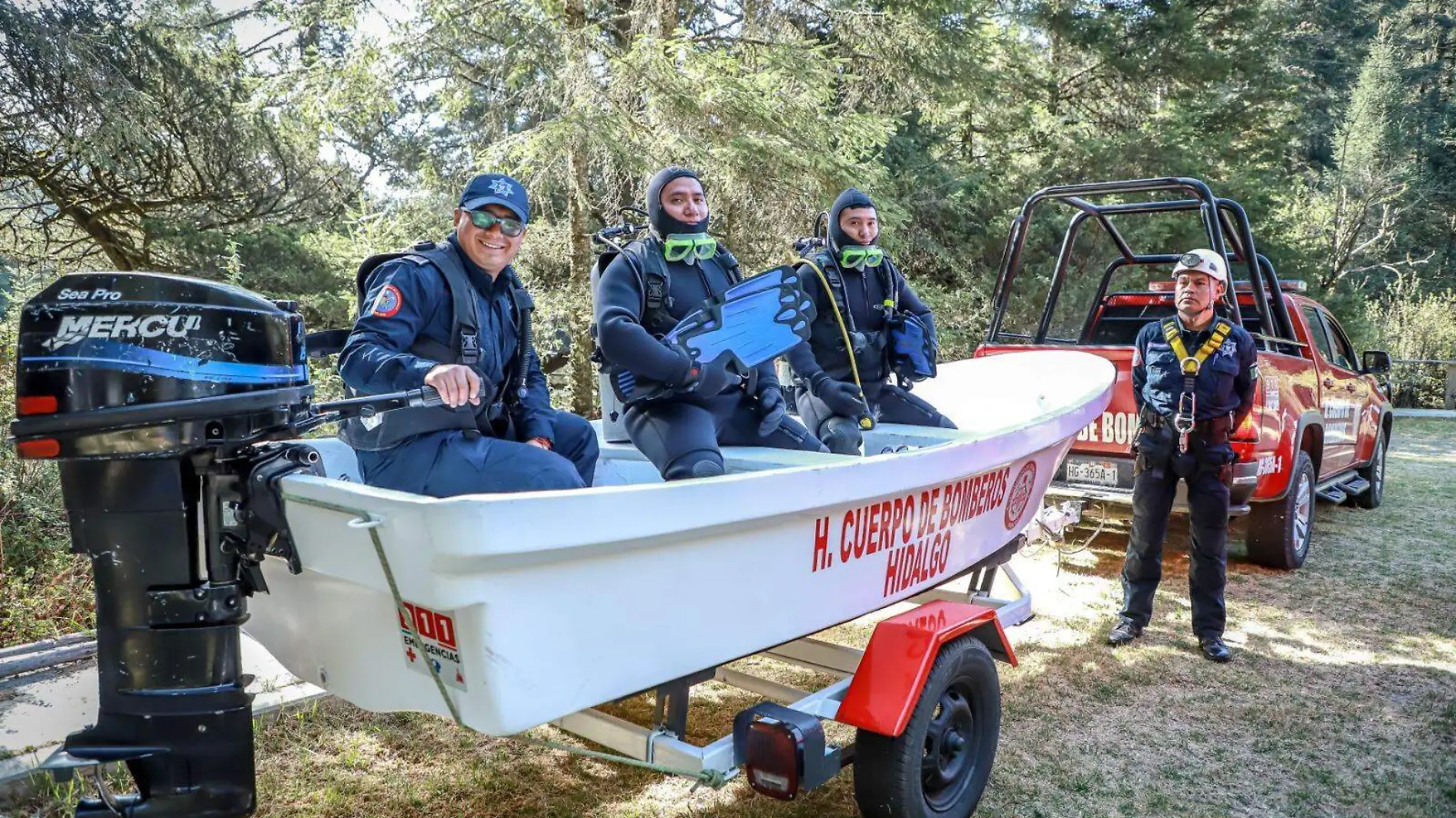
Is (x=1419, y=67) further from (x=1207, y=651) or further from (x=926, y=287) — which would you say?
(x=1207, y=651)

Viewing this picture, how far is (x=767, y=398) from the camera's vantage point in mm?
3738

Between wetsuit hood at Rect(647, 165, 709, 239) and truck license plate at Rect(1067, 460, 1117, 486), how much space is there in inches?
136

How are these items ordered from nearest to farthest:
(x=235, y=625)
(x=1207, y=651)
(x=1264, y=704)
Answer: (x=235, y=625), (x=1264, y=704), (x=1207, y=651)

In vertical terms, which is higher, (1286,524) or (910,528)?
(910,528)

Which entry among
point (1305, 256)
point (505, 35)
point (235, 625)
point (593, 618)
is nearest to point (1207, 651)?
point (593, 618)

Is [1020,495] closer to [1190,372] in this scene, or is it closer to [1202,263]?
[1190,372]

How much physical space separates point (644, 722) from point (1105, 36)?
51.9 feet

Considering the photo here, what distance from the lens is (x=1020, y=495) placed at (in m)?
4.13

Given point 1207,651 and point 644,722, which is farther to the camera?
→ point 1207,651

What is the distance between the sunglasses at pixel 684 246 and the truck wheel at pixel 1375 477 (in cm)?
726

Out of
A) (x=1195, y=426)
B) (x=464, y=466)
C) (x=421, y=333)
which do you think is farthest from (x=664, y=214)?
(x=1195, y=426)

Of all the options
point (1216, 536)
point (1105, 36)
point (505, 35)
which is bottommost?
point (1216, 536)

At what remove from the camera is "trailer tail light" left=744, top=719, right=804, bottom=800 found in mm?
2463

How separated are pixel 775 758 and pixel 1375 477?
807 cm
